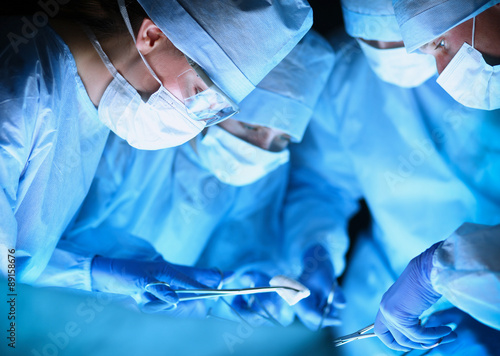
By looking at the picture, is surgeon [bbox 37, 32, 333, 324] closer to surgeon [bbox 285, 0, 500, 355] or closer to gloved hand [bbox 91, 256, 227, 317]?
gloved hand [bbox 91, 256, 227, 317]

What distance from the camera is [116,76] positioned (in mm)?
1277

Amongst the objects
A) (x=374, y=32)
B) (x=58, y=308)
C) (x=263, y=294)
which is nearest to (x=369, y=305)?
(x=263, y=294)

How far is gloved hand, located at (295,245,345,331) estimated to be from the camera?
68.1 inches

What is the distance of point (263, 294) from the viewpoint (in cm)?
175

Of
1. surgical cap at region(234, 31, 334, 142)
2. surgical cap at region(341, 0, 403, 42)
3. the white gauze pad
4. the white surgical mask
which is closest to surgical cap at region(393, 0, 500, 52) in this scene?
surgical cap at region(341, 0, 403, 42)

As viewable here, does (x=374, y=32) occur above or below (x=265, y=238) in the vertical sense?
above

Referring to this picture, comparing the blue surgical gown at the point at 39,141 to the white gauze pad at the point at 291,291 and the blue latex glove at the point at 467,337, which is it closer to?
the white gauze pad at the point at 291,291

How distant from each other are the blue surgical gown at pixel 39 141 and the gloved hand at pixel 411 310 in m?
0.97

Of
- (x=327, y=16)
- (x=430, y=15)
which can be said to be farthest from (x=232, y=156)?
(x=327, y=16)

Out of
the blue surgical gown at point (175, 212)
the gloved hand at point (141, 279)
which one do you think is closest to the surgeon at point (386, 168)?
the blue surgical gown at point (175, 212)

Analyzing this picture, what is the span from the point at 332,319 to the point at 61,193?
3.67 feet

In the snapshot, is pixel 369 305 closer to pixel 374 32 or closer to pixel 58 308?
pixel 374 32

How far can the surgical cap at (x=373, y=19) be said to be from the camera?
1.49 meters

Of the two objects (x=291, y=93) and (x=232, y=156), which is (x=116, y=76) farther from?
(x=291, y=93)
